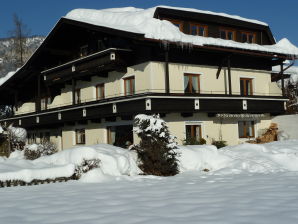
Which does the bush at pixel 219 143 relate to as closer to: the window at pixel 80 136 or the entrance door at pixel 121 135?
the entrance door at pixel 121 135

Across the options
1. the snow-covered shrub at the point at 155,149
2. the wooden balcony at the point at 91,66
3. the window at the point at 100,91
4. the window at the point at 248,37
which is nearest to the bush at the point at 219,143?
the wooden balcony at the point at 91,66

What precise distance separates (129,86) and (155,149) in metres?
8.96

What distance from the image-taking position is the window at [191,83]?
2188 cm

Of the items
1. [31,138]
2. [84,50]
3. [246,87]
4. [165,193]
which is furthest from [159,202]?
[31,138]

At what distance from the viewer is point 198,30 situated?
2392 cm

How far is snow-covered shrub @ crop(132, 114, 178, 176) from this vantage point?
541 inches

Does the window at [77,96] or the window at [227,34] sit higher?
the window at [227,34]

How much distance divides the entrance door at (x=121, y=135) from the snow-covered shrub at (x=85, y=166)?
812cm

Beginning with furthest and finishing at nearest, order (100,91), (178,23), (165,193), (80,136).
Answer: (80,136)
(100,91)
(178,23)
(165,193)

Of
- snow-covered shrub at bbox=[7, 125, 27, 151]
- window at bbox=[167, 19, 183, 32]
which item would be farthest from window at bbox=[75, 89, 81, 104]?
window at bbox=[167, 19, 183, 32]

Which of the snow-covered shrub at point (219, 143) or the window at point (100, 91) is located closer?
the snow-covered shrub at point (219, 143)

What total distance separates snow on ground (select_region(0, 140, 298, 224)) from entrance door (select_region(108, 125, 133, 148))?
646 cm

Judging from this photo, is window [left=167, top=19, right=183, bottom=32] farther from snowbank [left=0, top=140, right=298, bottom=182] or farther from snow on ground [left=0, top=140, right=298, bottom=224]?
snow on ground [left=0, top=140, right=298, bottom=224]

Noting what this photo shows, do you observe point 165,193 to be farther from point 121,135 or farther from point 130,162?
point 121,135
